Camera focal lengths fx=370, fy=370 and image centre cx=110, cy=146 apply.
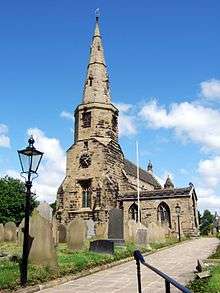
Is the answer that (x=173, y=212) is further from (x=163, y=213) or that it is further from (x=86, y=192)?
(x=86, y=192)

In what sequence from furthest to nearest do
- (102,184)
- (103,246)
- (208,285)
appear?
(102,184) < (103,246) < (208,285)

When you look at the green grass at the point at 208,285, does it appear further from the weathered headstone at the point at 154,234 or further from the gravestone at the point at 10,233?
the gravestone at the point at 10,233

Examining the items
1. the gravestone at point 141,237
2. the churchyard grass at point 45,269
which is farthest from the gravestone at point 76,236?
the gravestone at point 141,237

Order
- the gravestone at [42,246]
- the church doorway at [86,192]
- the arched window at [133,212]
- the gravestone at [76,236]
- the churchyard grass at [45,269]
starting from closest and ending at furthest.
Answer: the churchyard grass at [45,269] < the gravestone at [42,246] < the gravestone at [76,236] < the church doorway at [86,192] < the arched window at [133,212]

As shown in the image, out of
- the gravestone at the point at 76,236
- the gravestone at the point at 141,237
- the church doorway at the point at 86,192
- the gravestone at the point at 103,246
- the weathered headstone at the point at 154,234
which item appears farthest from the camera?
the church doorway at the point at 86,192

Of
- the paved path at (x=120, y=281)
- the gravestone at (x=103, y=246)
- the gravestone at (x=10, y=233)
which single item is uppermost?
the gravestone at (x=10, y=233)

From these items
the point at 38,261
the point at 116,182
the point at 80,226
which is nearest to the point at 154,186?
the point at 116,182

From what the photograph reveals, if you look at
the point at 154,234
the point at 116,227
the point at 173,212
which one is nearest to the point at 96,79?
the point at 173,212

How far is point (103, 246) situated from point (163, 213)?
24.8 metres

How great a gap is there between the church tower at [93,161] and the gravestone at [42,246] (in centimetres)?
2582

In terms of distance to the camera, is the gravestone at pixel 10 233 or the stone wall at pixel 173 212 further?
the stone wall at pixel 173 212

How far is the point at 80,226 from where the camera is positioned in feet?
52.1

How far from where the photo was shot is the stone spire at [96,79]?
4193 centimetres

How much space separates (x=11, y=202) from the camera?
1930 inches
